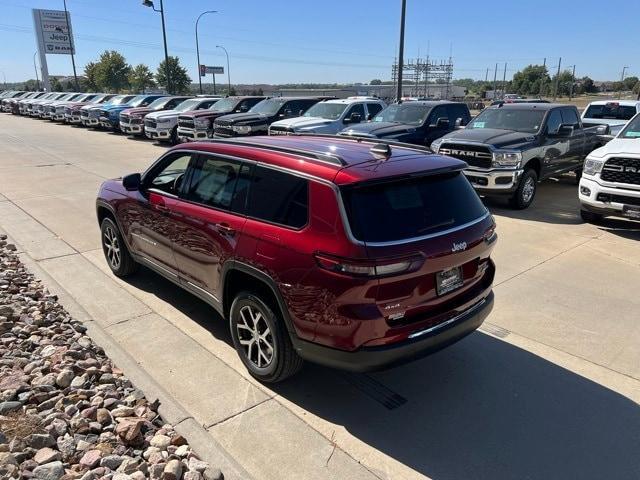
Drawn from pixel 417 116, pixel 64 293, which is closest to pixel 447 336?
pixel 64 293

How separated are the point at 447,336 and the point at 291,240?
4.00 ft

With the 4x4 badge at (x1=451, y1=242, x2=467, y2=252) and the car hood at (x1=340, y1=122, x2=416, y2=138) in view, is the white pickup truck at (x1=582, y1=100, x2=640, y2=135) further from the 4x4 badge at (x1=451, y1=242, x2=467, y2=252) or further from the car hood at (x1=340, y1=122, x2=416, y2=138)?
the 4x4 badge at (x1=451, y1=242, x2=467, y2=252)

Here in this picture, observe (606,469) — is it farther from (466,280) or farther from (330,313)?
(330,313)

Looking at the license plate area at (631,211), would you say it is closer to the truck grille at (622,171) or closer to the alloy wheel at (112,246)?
the truck grille at (622,171)

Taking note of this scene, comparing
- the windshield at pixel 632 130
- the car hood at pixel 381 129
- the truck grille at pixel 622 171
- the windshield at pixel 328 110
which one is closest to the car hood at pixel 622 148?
the truck grille at pixel 622 171

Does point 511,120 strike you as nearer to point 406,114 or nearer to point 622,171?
point 406,114

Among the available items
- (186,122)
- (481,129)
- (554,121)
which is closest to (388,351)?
(481,129)

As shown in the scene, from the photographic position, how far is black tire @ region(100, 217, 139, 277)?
18.1ft

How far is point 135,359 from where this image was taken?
402 cm

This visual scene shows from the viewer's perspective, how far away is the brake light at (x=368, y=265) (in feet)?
9.33

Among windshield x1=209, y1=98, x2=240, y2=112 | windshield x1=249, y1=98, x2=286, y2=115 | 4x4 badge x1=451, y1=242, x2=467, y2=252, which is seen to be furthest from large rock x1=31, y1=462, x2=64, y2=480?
windshield x1=209, y1=98, x2=240, y2=112

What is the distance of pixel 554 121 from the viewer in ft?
32.9

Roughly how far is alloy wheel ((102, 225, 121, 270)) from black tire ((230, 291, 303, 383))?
2.51 meters

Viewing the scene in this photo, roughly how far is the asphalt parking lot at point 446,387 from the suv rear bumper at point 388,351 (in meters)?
0.50
